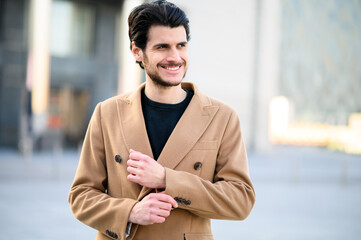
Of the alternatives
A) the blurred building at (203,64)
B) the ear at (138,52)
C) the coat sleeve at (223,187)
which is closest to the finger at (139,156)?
the coat sleeve at (223,187)

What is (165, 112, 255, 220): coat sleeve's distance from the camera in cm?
195

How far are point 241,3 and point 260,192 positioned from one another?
18245mm

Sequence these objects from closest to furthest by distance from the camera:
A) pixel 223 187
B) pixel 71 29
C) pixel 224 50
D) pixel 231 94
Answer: pixel 223 187
pixel 71 29
pixel 224 50
pixel 231 94

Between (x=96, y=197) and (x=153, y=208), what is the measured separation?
1.26 feet

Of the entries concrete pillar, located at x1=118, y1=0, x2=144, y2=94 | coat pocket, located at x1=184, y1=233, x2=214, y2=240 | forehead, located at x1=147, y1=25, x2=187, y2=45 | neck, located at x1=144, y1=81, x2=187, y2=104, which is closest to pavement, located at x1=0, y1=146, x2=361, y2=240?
coat pocket, located at x1=184, y1=233, x2=214, y2=240

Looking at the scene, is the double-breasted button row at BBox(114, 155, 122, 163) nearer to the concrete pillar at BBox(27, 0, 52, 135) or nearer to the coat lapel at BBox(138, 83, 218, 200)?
the coat lapel at BBox(138, 83, 218, 200)

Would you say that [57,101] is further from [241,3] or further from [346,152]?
[346,152]

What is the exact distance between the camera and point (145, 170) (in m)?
1.91

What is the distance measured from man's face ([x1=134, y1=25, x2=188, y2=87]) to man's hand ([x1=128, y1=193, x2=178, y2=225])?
614 millimetres

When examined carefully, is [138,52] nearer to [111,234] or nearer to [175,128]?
[175,128]

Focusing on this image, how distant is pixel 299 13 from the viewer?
110 ft

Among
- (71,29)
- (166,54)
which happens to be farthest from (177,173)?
(71,29)

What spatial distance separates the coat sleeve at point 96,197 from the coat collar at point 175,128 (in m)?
0.15

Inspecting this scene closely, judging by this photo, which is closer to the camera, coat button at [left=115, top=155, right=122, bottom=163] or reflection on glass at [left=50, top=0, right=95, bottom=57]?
coat button at [left=115, top=155, right=122, bottom=163]
